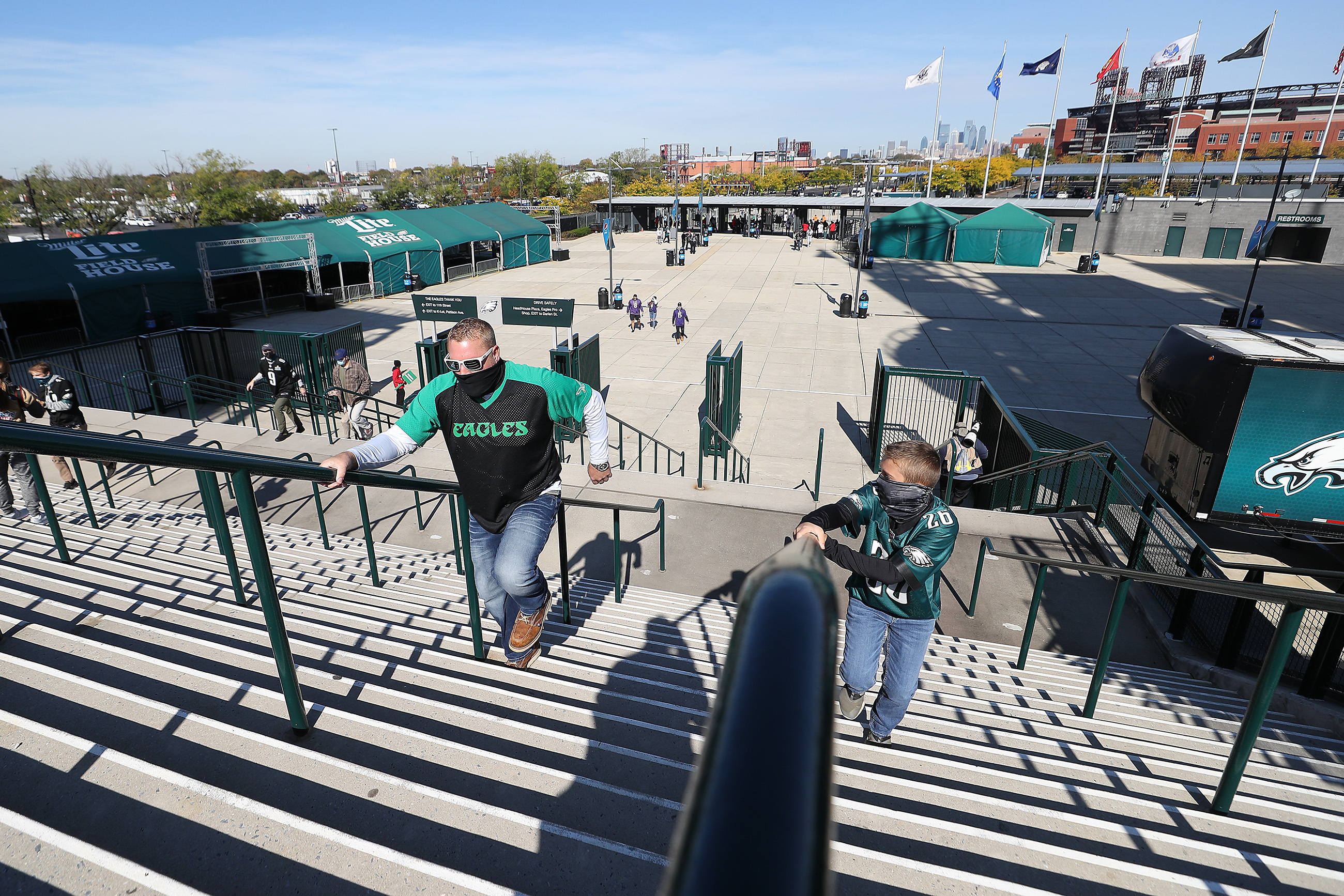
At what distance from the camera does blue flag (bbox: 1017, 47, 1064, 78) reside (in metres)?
45.9

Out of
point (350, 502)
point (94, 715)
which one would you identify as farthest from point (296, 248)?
point (94, 715)

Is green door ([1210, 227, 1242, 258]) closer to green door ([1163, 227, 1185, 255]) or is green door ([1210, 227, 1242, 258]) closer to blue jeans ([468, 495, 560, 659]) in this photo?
green door ([1163, 227, 1185, 255])

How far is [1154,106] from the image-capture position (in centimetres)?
8150

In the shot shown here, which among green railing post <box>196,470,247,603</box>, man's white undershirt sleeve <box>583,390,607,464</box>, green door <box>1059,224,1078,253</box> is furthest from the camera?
green door <box>1059,224,1078,253</box>

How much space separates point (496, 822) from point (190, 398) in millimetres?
14450

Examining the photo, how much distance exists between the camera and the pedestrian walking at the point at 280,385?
1284 cm

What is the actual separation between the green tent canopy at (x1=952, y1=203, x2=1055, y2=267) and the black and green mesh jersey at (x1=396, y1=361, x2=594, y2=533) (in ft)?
147

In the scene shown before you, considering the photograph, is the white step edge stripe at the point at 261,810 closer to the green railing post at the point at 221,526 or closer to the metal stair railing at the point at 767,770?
the green railing post at the point at 221,526

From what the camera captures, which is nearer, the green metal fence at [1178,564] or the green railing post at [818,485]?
the green metal fence at [1178,564]

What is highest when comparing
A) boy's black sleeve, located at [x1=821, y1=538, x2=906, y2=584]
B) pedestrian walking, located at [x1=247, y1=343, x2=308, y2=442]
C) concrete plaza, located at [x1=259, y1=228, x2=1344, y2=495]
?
boy's black sleeve, located at [x1=821, y1=538, x2=906, y2=584]

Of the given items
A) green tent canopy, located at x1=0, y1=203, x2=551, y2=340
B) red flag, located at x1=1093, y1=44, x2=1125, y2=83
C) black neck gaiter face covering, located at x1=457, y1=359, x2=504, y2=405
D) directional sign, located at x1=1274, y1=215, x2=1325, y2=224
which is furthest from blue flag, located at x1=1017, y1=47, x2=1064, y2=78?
black neck gaiter face covering, located at x1=457, y1=359, x2=504, y2=405

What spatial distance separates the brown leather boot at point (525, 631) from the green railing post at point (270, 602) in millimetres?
1284

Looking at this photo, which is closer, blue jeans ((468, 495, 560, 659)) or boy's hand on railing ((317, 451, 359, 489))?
boy's hand on railing ((317, 451, 359, 489))

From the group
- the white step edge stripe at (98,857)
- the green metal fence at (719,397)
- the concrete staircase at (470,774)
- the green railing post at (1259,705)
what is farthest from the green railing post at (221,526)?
the green metal fence at (719,397)
